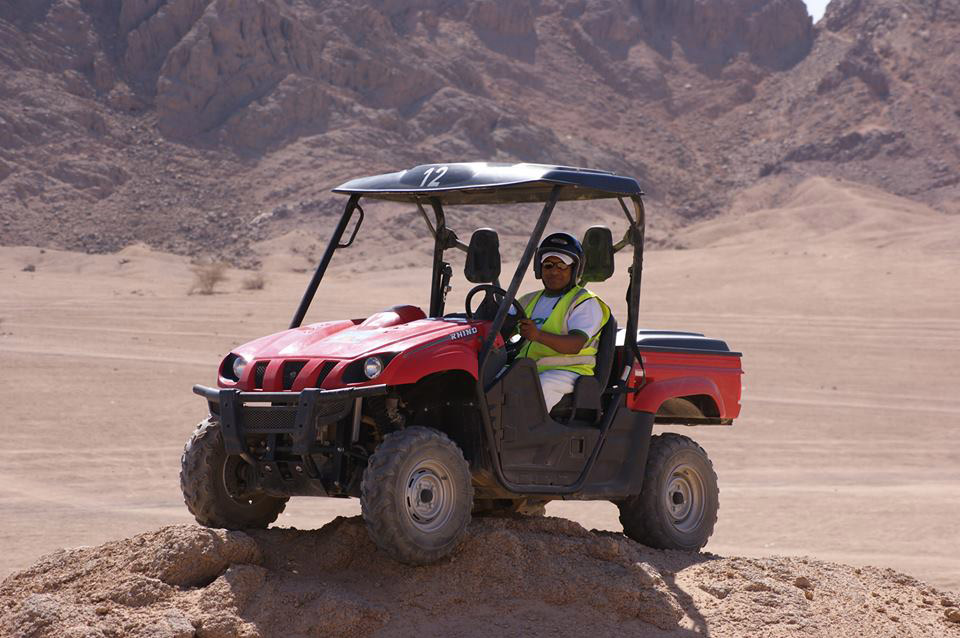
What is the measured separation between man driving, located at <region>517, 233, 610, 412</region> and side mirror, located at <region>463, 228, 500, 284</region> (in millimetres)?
251

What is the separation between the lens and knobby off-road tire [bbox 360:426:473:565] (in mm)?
5746

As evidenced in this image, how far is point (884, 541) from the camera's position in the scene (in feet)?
38.0

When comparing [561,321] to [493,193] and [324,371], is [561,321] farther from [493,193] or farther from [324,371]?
[324,371]

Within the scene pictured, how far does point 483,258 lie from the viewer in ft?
23.7

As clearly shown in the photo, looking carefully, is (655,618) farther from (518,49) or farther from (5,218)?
(518,49)

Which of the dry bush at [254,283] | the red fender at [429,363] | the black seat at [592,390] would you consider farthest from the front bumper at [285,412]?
the dry bush at [254,283]

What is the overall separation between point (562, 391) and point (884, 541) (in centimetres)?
582

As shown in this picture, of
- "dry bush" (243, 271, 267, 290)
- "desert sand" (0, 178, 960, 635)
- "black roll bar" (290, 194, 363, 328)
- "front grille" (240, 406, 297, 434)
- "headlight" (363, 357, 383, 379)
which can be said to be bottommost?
"desert sand" (0, 178, 960, 635)

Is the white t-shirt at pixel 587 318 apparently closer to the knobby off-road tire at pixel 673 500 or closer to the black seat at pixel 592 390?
the black seat at pixel 592 390

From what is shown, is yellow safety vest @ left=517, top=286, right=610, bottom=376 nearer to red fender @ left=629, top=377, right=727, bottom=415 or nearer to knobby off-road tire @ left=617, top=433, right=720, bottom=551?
red fender @ left=629, top=377, right=727, bottom=415

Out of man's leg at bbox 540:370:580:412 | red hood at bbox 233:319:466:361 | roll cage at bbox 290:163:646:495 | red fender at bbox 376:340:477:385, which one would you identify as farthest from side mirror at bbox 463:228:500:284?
red fender at bbox 376:340:477:385

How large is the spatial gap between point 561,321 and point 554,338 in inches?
11.0

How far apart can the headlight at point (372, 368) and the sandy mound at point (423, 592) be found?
981mm

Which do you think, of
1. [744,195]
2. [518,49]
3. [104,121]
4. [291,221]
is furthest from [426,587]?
[518,49]
